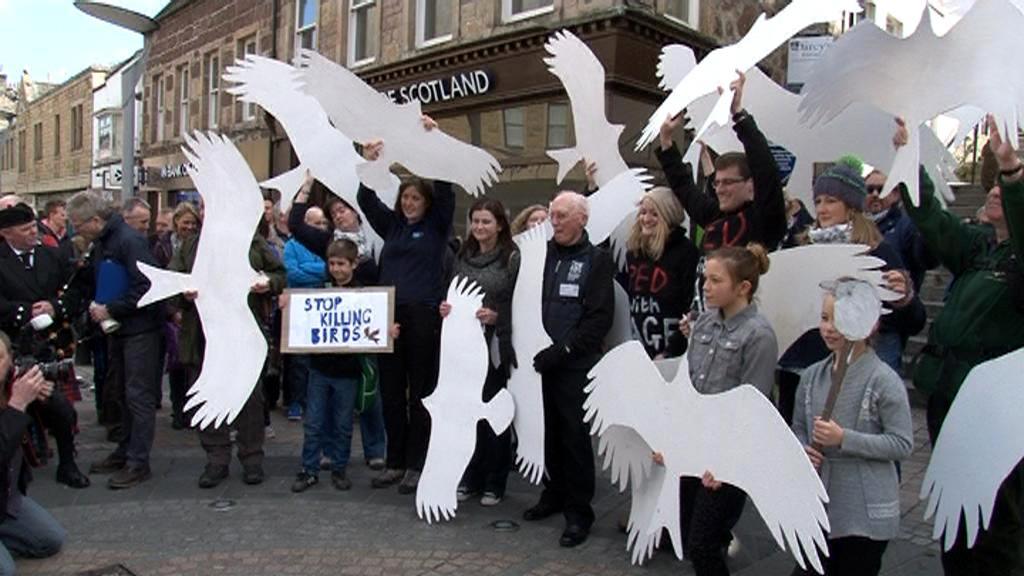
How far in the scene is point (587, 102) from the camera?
461 cm

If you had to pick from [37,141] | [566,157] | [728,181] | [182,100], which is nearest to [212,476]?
[566,157]

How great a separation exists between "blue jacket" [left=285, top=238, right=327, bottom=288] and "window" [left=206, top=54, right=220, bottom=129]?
14.1 m

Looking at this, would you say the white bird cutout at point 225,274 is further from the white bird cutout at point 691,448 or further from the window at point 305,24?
the window at point 305,24

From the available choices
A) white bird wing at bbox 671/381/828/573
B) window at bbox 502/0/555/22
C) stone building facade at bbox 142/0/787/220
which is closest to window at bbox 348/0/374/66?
stone building facade at bbox 142/0/787/220

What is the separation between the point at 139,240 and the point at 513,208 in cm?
660

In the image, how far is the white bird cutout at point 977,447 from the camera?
253cm

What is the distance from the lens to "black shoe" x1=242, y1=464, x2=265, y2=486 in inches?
193

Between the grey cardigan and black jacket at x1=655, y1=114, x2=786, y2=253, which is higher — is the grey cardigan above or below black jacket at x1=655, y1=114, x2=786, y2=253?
below

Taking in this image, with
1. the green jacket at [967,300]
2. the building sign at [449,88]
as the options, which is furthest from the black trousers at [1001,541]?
the building sign at [449,88]

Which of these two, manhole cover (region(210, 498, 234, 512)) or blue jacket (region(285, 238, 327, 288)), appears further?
blue jacket (region(285, 238, 327, 288))

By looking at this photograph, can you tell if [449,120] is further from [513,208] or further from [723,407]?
[723,407]

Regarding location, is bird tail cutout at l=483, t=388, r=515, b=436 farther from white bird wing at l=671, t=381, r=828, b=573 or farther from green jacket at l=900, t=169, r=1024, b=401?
green jacket at l=900, t=169, r=1024, b=401

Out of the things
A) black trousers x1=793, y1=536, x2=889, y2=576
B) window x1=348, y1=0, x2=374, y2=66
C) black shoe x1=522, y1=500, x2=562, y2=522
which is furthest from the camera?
window x1=348, y1=0, x2=374, y2=66

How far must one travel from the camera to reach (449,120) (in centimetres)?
1238
